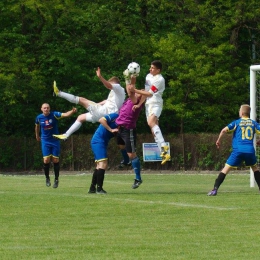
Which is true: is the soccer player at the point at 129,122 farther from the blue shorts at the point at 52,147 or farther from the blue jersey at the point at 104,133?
the blue shorts at the point at 52,147

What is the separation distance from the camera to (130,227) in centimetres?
1169

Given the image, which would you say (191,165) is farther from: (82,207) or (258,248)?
(258,248)

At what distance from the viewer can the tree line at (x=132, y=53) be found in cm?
4575

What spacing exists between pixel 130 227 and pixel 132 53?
118 feet

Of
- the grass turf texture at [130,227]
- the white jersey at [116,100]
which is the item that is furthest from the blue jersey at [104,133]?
the grass turf texture at [130,227]

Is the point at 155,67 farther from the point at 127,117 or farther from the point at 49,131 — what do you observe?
the point at 49,131

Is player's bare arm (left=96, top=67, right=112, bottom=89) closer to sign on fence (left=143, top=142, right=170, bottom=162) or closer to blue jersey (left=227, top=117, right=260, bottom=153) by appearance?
blue jersey (left=227, top=117, right=260, bottom=153)

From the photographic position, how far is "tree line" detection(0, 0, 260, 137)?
4575cm

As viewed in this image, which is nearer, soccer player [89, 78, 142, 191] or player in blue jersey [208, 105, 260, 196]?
player in blue jersey [208, 105, 260, 196]

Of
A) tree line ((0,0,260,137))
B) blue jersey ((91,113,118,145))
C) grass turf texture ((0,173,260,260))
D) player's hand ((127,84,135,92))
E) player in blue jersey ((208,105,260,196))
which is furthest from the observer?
tree line ((0,0,260,137))

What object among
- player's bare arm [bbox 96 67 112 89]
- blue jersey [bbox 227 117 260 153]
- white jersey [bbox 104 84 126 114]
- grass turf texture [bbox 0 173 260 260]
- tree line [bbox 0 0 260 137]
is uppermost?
tree line [bbox 0 0 260 137]

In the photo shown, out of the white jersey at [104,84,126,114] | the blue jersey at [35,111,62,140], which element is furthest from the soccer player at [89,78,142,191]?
the blue jersey at [35,111,62,140]

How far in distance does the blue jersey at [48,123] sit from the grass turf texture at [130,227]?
16.3 ft

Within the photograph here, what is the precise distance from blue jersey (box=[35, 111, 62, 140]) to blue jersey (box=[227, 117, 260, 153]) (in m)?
5.73
